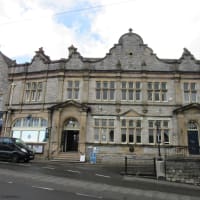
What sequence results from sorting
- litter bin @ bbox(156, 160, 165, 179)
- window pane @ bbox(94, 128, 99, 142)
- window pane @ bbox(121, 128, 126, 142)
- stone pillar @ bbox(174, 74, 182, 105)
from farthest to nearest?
stone pillar @ bbox(174, 74, 182, 105)
window pane @ bbox(94, 128, 99, 142)
window pane @ bbox(121, 128, 126, 142)
litter bin @ bbox(156, 160, 165, 179)

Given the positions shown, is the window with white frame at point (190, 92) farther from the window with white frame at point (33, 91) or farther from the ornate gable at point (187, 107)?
the window with white frame at point (33, 91)

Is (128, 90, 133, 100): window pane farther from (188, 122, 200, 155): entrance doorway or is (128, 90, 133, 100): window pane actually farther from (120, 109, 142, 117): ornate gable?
(188, 122, 200, 155): entrance doorway

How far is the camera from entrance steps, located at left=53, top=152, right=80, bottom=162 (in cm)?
2117

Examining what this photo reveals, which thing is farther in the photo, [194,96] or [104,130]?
[194,96]

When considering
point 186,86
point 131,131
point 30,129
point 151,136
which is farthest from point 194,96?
point 30,129

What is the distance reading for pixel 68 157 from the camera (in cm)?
2152

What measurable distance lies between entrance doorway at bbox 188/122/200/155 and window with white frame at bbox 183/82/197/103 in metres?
2.50

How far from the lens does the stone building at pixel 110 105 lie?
71.7 feet

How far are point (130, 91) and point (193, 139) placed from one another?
779cm

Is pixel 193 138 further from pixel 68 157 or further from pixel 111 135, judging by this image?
pixel 68 157

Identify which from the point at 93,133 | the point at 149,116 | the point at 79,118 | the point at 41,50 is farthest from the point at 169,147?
the point at 41,50

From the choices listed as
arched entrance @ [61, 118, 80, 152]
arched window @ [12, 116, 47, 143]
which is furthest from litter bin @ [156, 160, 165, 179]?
arched window @ [12, 116, 47, 143]

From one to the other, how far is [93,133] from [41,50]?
12133 mm

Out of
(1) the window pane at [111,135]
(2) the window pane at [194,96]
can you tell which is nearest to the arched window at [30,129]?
(1) the window pane at [111,135]
